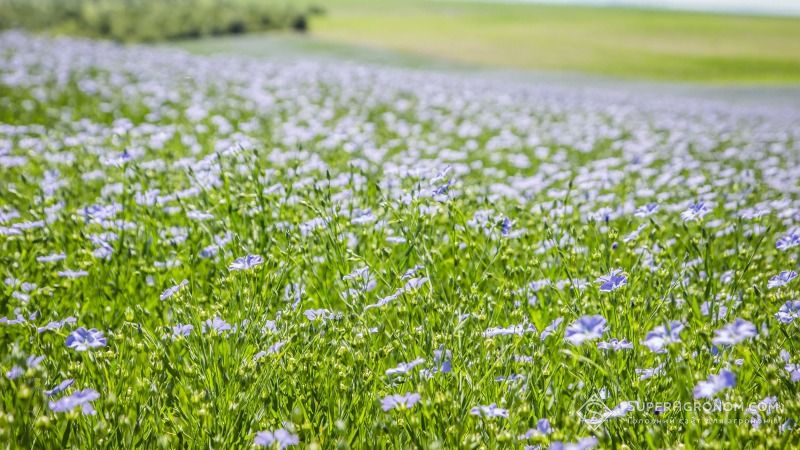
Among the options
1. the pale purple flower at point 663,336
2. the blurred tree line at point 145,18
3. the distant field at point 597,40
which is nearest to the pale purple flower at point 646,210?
the pale purple flower at point 663,336

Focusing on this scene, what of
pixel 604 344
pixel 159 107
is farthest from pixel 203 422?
pixel 159 107

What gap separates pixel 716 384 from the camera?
1.67 metres

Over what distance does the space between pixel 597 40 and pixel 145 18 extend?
2230 centimetres

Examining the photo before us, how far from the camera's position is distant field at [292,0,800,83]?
28797mm

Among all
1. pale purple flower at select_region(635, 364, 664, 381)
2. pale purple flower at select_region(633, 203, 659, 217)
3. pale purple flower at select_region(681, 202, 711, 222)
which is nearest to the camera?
pale purple flower at select_region(635, 364, 664, 381)

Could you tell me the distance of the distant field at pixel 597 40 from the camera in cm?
2880

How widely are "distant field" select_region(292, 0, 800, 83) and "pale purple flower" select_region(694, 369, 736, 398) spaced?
88.3 ft

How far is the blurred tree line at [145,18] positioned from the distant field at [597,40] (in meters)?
2.68

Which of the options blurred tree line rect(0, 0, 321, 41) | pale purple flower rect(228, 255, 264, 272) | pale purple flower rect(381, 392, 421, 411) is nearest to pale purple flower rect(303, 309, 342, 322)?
pale purple flower rect(228, 255, 264, 272)

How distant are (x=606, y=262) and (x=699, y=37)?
128 feet

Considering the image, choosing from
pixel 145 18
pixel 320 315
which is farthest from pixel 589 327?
pixel 145 18

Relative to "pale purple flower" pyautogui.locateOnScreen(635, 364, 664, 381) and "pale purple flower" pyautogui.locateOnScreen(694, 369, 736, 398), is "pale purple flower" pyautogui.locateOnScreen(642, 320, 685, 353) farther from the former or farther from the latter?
"pale purple flower" pyautogui.locateOnScreen(635, 364, 664, 381)

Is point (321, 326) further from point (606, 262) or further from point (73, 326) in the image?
point (606, 262)

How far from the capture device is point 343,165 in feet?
17.0
